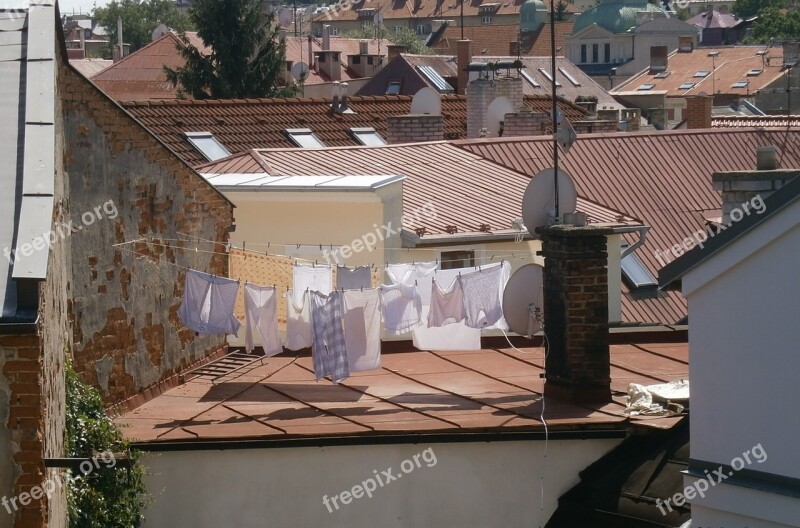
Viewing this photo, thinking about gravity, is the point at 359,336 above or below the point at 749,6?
below

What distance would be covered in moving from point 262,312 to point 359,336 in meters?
1.10

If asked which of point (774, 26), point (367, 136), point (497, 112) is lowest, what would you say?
point (367, 136)

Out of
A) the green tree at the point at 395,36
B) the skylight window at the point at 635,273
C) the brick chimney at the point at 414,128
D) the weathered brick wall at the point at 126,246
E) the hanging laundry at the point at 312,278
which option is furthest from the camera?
the green tree at the point at 395,36

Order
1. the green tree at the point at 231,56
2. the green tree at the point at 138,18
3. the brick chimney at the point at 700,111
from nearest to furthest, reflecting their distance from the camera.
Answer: the brick chimney at the point at 700,111 → the green tree at the point at 231,56 → the green tree at the point at 138,18

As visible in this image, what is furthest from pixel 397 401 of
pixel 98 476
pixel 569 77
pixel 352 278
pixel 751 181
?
pixel 569 77

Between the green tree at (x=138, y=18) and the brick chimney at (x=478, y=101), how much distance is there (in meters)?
91.9

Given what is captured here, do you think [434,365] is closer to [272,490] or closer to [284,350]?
[284,350]

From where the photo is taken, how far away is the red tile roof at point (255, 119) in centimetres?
3028

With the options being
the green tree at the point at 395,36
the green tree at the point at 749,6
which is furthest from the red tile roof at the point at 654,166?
the green tree at the point at 749,6

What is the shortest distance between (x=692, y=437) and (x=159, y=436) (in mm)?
4628

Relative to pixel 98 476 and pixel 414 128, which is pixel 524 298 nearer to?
pixel 98 476

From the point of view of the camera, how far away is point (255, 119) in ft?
106

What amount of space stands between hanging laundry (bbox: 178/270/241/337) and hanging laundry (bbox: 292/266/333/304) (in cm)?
152

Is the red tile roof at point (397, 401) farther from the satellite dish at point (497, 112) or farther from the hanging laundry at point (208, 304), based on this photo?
the satellite dish at point (497, 112)
